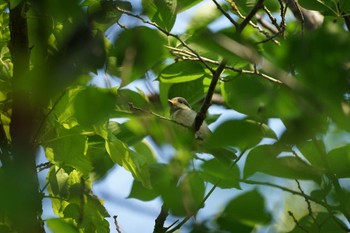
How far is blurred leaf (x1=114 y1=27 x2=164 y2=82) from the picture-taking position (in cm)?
83

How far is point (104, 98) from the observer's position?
90cm

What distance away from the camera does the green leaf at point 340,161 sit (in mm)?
1274

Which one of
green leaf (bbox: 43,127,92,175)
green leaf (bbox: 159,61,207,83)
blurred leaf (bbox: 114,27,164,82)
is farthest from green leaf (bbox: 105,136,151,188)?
blurred leaf (bbox: 114,27,164,82)

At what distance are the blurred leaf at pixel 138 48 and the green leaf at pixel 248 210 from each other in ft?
0.80

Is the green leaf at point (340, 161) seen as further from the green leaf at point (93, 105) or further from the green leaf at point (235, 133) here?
the green leaf at point (93, 105)

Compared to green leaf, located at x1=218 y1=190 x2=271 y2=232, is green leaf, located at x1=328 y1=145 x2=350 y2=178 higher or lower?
lower

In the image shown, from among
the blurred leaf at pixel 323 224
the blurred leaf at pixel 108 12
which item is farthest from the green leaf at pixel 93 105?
the blurred leaf at pixel 323 224

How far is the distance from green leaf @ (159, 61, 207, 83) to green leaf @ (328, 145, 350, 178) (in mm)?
1245

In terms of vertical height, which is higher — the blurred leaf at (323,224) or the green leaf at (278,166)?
the green leaf at (278,166)

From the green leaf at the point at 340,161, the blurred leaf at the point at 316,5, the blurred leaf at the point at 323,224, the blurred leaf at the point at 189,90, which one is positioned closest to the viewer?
the green leaf at the point at 340,161

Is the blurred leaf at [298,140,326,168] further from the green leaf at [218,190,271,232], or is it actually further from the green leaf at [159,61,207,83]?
the green leaf at [159,61,207,83]

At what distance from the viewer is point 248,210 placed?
96cm

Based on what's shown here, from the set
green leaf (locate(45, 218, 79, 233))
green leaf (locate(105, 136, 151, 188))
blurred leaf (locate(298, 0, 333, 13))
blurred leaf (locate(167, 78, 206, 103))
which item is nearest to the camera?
green leaf (locate(45, 218, 79, 233))

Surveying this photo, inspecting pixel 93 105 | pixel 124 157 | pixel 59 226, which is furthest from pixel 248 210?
pixel 124 157
